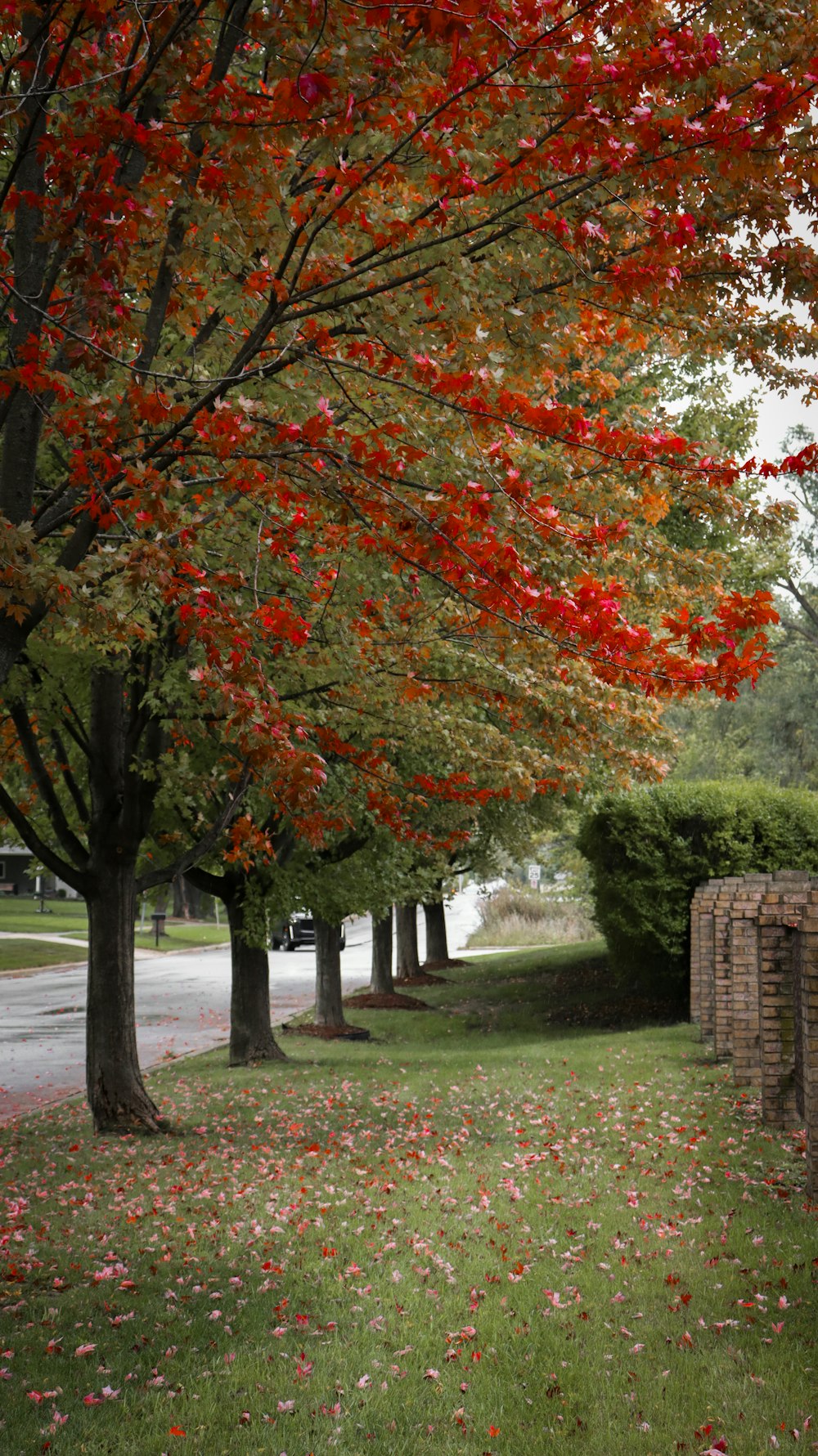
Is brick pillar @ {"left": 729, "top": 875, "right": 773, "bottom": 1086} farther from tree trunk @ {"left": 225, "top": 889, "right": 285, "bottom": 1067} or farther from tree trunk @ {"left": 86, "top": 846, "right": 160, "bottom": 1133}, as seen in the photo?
tree trunk @ {"left": 225, "top": 889, "right": 285, "bottom": 1067}

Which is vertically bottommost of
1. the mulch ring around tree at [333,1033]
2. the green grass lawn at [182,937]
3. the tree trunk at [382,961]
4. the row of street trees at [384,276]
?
the green grass lawn at [182,937]

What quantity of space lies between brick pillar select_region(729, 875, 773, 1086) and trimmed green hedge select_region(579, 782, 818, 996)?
6.60 meters

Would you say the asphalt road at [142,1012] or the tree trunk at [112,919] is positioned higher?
the tree trunk at [112,919]

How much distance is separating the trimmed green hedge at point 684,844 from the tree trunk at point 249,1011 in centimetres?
525

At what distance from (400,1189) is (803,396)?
555 centimetres

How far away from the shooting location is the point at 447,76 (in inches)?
173

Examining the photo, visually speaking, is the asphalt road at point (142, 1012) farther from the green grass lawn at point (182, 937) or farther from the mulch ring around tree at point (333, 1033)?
the green grass lawn at point (182, 937)

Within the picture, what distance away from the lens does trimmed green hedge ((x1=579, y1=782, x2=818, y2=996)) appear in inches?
650

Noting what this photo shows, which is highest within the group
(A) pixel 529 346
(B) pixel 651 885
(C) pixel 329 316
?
(C) pixel 329 316

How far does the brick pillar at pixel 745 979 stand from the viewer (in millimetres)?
9242

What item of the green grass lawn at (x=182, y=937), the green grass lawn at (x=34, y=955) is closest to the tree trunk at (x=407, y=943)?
the green grass lawn at (x=34, y=955)

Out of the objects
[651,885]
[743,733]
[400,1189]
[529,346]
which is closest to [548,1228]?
[400,1189]

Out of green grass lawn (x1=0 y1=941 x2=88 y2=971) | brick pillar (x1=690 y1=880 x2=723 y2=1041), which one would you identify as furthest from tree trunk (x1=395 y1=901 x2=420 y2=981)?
brick pillar (x1=690 y1=880 x2=723 y2=1041)

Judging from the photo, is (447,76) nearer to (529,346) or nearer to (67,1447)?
(529,346)
